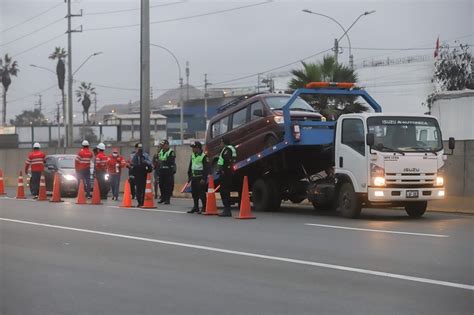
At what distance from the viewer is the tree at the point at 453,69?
1663 inches

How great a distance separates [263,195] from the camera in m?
16.6

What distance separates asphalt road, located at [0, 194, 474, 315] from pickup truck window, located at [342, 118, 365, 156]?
1.64 meters

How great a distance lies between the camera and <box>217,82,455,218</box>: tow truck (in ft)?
45.0

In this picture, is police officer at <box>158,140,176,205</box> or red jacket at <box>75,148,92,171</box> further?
red jacket at <box>75,148,92,171</box>

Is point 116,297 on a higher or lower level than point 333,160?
lower

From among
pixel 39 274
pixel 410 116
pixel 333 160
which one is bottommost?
pixel 39 274

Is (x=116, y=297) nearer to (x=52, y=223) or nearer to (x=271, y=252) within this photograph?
(x=271, y=252)

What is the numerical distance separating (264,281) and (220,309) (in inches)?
53.5

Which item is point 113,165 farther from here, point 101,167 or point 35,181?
point 35,181

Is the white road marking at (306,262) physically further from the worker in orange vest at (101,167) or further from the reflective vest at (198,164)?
the worker in orange vest at (101,167)

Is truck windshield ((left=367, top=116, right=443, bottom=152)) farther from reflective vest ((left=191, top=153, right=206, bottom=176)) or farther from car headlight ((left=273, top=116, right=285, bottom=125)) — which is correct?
reflective vest ((left=191, top=153, right=206, bottom=176))

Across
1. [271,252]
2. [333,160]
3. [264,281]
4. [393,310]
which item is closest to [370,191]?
[333,160]

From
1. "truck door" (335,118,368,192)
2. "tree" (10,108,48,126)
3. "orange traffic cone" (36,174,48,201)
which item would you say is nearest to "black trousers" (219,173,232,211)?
"truck door" (335,118,368,192)

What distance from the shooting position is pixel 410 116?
46.4 ft
